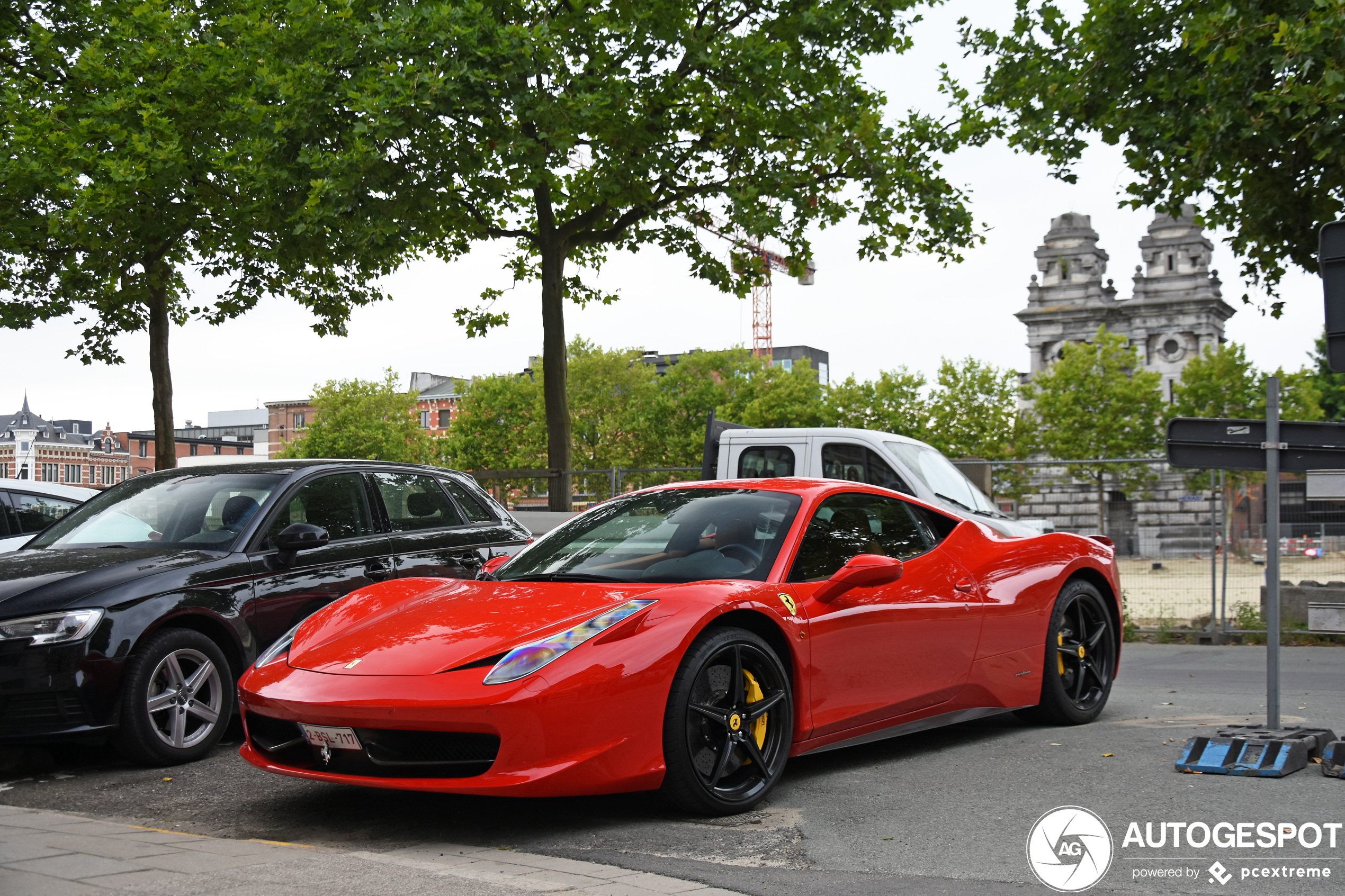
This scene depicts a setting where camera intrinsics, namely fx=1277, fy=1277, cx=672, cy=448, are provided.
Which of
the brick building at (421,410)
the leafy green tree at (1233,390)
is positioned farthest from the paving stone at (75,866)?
the brick building at (421,410)

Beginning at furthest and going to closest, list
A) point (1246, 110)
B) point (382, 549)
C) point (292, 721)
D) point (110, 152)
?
point (110, 152), point (1246, 110), point (382, 549), point (292, 721)

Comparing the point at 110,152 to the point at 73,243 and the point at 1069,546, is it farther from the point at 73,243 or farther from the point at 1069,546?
the point at 1069,546

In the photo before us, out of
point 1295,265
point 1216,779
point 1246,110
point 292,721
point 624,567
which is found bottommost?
point 1216,779

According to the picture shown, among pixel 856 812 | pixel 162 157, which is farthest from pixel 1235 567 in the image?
pixel 162 157

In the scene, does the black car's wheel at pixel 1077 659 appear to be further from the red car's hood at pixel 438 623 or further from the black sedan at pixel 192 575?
the black sedan at pixel 192 575

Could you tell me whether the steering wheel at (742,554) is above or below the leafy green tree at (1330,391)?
below

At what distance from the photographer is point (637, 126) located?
15531mm

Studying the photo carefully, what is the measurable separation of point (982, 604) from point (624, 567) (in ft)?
6.27

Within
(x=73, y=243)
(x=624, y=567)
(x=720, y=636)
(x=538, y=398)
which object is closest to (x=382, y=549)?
(x=624, y=567)

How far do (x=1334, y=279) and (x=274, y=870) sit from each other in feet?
16.1

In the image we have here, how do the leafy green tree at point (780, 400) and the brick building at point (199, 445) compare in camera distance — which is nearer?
the leafy green tree at point (780, 400)

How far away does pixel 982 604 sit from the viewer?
6.30 metres

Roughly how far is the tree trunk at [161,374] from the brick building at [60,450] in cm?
13592

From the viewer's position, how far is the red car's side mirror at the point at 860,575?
5.37 m
